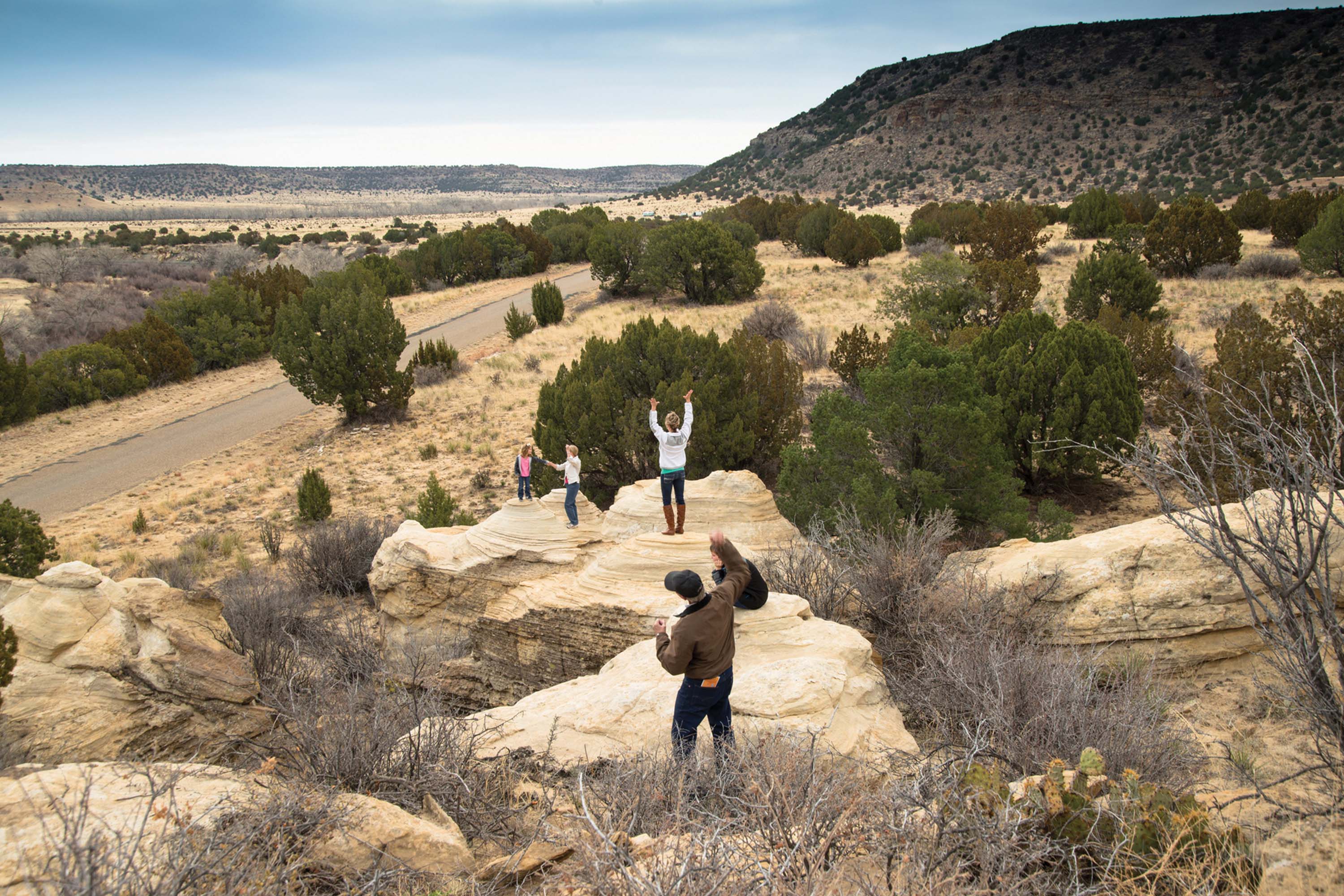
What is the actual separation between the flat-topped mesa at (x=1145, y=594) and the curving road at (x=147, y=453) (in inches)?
569

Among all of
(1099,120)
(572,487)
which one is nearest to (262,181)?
(1099,120)

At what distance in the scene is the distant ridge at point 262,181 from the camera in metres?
132

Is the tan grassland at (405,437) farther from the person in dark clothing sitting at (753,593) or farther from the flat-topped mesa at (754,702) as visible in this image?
the person in dark clothing sitting at (753,593)

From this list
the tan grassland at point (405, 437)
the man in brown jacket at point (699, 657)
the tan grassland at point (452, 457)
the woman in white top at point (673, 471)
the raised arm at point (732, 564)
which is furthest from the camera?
the tan grassland at point (405, 437)

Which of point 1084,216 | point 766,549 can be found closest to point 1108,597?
point 766,549

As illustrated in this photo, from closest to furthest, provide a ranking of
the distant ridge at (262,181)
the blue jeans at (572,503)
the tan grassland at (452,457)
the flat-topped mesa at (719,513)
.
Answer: the tan grassland at (452,457), the flat-topped mesa at (719,513), the blue jeans at (572,503), the distant ridge at (262,181)

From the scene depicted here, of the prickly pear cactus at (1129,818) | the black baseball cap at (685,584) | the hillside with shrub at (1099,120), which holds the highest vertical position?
the hillside with shrub at (1099,120)

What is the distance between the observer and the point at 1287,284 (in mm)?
20109

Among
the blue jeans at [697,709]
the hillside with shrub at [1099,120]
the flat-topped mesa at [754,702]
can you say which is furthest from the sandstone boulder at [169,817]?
the hillside with shrub at [1099,120]

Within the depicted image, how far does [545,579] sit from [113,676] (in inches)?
132

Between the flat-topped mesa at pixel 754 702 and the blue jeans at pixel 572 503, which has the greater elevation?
the blue jeans at pixel 572 503

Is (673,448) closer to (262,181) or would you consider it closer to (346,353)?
(346,353)

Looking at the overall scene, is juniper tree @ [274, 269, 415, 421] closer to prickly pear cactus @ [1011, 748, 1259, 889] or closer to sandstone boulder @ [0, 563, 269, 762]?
sandstone boulder @ [0, 563, 269, 762]

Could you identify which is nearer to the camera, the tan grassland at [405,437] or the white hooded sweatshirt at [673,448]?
the white hooded sweatshirt at [673,448]
